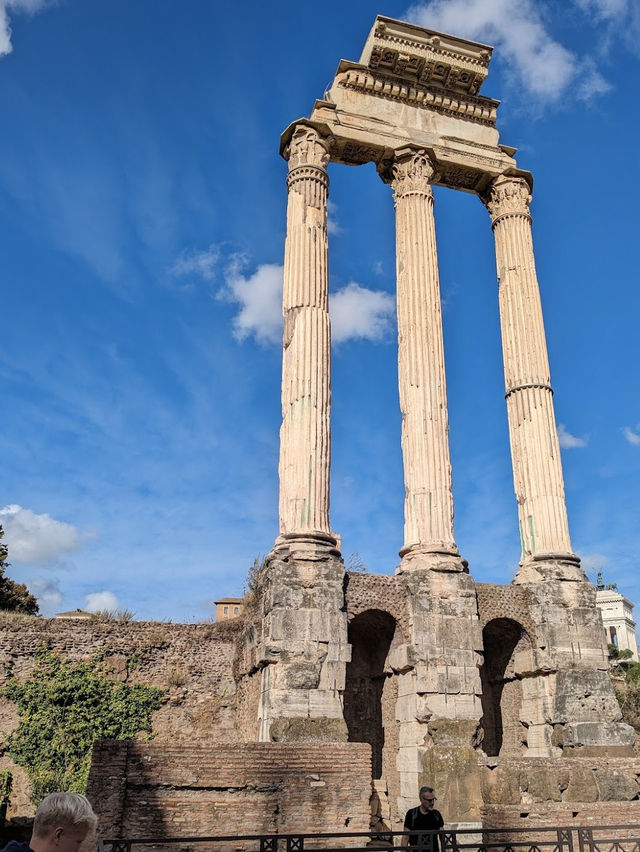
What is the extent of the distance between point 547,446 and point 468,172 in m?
7.96

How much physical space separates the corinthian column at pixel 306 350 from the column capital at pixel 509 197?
4.97 meters

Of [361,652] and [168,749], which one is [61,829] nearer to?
[168,749]

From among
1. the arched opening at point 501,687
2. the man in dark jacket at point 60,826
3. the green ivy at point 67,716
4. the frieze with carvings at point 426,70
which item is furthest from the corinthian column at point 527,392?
the man in dark jacket at point 60,826

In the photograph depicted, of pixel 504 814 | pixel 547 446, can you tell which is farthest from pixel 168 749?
pixel 547 446

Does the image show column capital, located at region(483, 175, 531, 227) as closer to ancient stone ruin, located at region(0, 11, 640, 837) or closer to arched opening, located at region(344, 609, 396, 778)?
ancient stone ruin, located at region(0, 11, 640, 837)

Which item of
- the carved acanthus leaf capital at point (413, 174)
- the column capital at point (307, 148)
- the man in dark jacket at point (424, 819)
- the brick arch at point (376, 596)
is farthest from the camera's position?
the carved acanthus leaf capital at point (413, 174)

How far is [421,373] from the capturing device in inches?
691

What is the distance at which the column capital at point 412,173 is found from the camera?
19.3 meters

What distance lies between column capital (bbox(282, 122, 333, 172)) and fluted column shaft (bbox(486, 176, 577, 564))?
203 inches

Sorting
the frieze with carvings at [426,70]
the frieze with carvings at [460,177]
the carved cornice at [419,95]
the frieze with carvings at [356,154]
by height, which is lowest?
the frieze with carvings at [356,154]

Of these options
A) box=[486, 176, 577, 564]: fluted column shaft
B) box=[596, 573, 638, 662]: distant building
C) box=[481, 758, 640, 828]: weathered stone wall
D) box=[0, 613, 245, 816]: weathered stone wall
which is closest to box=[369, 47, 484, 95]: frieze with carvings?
box=[486, 176, 577, 564]: fluted column shaft

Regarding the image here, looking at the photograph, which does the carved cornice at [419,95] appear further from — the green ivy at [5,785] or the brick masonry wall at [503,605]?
the green ivy at [5,785]

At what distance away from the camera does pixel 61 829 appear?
11.3 feet

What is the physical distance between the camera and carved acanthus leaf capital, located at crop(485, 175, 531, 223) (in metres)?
20.4
